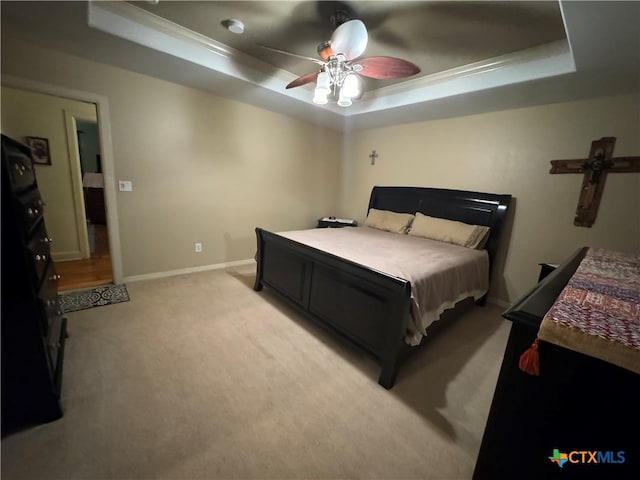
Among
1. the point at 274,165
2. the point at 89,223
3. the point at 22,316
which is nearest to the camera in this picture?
the point at 22,316

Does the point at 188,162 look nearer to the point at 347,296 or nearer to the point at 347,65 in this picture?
the point at 347,65

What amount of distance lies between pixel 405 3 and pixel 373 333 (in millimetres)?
2327

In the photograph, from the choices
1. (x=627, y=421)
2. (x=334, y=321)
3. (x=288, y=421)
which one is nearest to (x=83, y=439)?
(x=288, y=421)

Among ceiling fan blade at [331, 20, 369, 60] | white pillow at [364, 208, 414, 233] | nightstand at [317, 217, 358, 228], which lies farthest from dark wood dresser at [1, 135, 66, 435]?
nightstand at [317, 217, 358, 228]

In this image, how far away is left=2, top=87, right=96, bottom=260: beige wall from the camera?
3.20m

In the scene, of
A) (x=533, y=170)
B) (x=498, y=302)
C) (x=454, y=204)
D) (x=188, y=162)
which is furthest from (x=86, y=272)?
(x=533, y=170)

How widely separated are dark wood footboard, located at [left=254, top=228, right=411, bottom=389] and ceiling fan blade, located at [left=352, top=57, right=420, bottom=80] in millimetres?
1445

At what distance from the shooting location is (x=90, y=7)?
1911mm

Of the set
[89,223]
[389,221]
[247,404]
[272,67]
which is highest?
[272,67]

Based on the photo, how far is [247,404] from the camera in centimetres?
153

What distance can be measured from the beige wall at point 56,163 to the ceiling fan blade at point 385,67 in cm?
334

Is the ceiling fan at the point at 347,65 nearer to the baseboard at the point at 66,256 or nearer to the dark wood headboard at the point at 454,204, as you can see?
the dark wood headboard at the point at 454,204

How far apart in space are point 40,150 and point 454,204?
5.24 meters

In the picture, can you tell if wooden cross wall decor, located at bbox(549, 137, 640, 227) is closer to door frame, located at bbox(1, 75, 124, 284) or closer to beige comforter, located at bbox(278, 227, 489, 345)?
beige comforter, located at bbox(278, 227, 489, 345)
